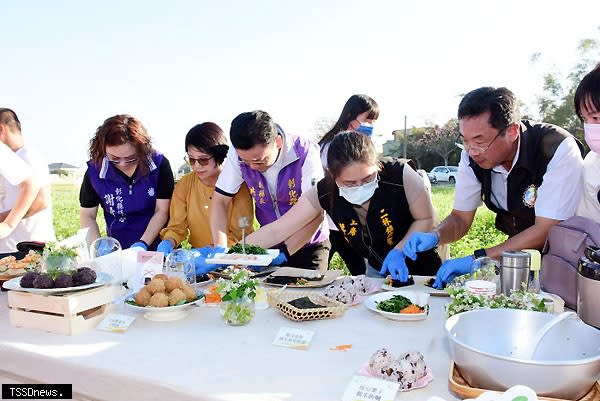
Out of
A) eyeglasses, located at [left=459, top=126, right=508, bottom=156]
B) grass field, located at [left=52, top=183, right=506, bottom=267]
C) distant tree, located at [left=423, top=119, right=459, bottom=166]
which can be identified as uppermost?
eyeglasses, located at [left=459, top=126, right=508, bottom=156]

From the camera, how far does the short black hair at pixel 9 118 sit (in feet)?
10.1

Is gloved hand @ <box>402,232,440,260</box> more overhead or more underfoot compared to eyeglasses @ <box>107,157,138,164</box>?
more underfoot

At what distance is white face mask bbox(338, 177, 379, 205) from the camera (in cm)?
227

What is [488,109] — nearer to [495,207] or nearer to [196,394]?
[495,207]

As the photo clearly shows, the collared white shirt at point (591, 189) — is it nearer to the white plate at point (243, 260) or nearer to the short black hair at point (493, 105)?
the short black hair at point (493, 105)

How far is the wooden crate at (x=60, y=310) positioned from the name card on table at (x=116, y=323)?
0.11 ft

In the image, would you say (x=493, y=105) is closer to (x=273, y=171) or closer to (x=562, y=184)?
(x=562, y=184)

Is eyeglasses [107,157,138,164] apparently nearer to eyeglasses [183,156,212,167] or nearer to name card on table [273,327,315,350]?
eyeglasses [183,156,212,167]

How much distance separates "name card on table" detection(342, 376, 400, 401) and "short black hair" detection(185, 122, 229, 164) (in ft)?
6.18

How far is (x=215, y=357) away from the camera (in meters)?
1.31

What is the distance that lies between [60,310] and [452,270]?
4.57ft

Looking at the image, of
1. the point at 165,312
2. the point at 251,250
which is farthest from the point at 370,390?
the point at 251,250

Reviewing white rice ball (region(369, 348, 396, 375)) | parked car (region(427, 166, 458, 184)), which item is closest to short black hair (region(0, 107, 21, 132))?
white rice ball (region(369, 348, 396, 375))

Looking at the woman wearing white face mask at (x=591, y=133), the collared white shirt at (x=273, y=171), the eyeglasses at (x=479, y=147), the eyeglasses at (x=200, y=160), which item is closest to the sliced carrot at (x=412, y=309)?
the eyeglasses at (x=479, y=147)
